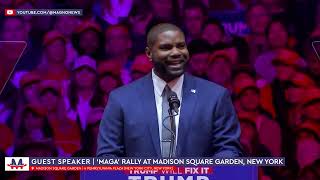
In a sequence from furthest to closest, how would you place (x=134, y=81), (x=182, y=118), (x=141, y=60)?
(x=141, y=60) → (x=134, y=81) → (x=182, y=118)

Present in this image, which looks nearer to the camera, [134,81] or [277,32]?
[134,81]

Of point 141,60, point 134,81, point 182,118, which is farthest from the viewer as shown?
point 141,60

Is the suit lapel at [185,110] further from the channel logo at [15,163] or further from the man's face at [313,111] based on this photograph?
the channel logo at [15,163]

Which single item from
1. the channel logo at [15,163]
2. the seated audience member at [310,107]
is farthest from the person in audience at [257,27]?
the channel logo at [15,163]

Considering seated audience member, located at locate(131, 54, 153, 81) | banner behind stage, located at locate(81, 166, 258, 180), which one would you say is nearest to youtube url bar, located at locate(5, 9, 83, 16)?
seated audience member, located at locate(131, 54, 153, 81)

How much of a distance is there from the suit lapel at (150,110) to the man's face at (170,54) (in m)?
0.10

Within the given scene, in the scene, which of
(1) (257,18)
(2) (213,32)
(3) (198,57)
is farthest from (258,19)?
(3) (198,57)

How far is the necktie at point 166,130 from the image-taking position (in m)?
2.99

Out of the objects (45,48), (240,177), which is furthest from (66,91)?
(240,177)

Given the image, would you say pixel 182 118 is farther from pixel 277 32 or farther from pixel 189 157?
pixel 277 32

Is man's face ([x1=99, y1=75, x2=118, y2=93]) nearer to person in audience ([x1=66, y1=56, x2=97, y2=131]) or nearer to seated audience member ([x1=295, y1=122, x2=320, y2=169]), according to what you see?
person in audience ([x1=66, y1=56, x2=97, y2=131])

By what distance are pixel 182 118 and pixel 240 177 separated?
0.40 m

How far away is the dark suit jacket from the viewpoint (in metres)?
3.01

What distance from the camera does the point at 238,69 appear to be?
11.5 ft
